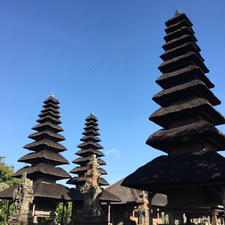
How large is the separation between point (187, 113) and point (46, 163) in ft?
70.1

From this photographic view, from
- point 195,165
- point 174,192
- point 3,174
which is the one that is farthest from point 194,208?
point 3,174

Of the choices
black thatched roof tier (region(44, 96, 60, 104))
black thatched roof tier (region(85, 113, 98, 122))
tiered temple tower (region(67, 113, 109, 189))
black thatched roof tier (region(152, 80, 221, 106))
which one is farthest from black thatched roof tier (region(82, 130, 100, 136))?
black thatched roof tier (region(152, 80, 221, 106))

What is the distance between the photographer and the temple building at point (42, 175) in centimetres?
2236

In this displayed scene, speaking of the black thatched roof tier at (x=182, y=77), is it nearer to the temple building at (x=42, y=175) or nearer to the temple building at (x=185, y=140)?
the temple building at (x=185, y=140)

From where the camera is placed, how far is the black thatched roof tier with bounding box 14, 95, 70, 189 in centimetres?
2952

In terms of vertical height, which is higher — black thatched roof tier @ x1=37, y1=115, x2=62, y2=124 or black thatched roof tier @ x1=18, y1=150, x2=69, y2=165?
black thatched roof tier @ x1=37, y1=115, x2=62, y2=124

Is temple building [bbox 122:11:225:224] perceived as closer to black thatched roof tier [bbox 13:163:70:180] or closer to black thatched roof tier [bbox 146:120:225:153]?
black thatched roof tier [bbox 146:120:225:153]

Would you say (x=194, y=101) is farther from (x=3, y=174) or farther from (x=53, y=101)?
(x=3, y=174)

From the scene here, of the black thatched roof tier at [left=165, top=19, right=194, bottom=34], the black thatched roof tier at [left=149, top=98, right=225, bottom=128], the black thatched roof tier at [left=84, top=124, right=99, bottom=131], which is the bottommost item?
the black thatched roof tier at [left=149, top=98, right=225, bottom=128]

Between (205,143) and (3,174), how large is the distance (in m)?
39.1

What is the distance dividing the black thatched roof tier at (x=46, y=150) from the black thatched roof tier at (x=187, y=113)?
17.4 meters

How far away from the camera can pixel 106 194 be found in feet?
101

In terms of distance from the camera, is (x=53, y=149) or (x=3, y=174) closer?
(x=53, y=149)

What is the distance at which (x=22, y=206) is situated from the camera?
21.5 metres
